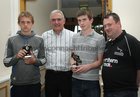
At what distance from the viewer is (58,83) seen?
9.68 feet

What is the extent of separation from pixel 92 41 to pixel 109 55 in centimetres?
28

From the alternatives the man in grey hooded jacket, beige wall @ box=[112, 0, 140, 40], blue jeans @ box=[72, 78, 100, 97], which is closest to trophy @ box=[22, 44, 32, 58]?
the man in grey hooded jacket

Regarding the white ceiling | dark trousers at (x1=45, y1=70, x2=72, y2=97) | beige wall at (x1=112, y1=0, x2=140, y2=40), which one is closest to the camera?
dark trousers at (x1=45, y1=70, x2=72, y2=97)

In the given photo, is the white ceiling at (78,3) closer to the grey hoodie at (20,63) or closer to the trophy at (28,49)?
the grey hoodie at (20,63)

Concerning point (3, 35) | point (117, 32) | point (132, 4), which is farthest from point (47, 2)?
point (117, 32)

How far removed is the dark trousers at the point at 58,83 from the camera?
2945 millimetres

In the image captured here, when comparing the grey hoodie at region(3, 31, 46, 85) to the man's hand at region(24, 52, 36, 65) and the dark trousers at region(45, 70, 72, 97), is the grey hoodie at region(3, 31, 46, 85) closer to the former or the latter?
the man's hand at region(24, 52, 36, 65)

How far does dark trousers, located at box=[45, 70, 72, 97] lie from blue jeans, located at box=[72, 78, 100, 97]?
159mm

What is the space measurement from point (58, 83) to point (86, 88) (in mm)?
357

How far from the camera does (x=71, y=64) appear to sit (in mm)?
2783

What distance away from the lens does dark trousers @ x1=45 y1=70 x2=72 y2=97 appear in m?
2.95

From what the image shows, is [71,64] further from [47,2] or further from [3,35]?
[47,2]

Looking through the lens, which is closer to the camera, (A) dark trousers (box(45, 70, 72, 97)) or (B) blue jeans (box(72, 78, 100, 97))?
(B) blue jeans (box(72, 78, 100, 97))

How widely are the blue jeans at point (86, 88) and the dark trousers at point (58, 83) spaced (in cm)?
16
